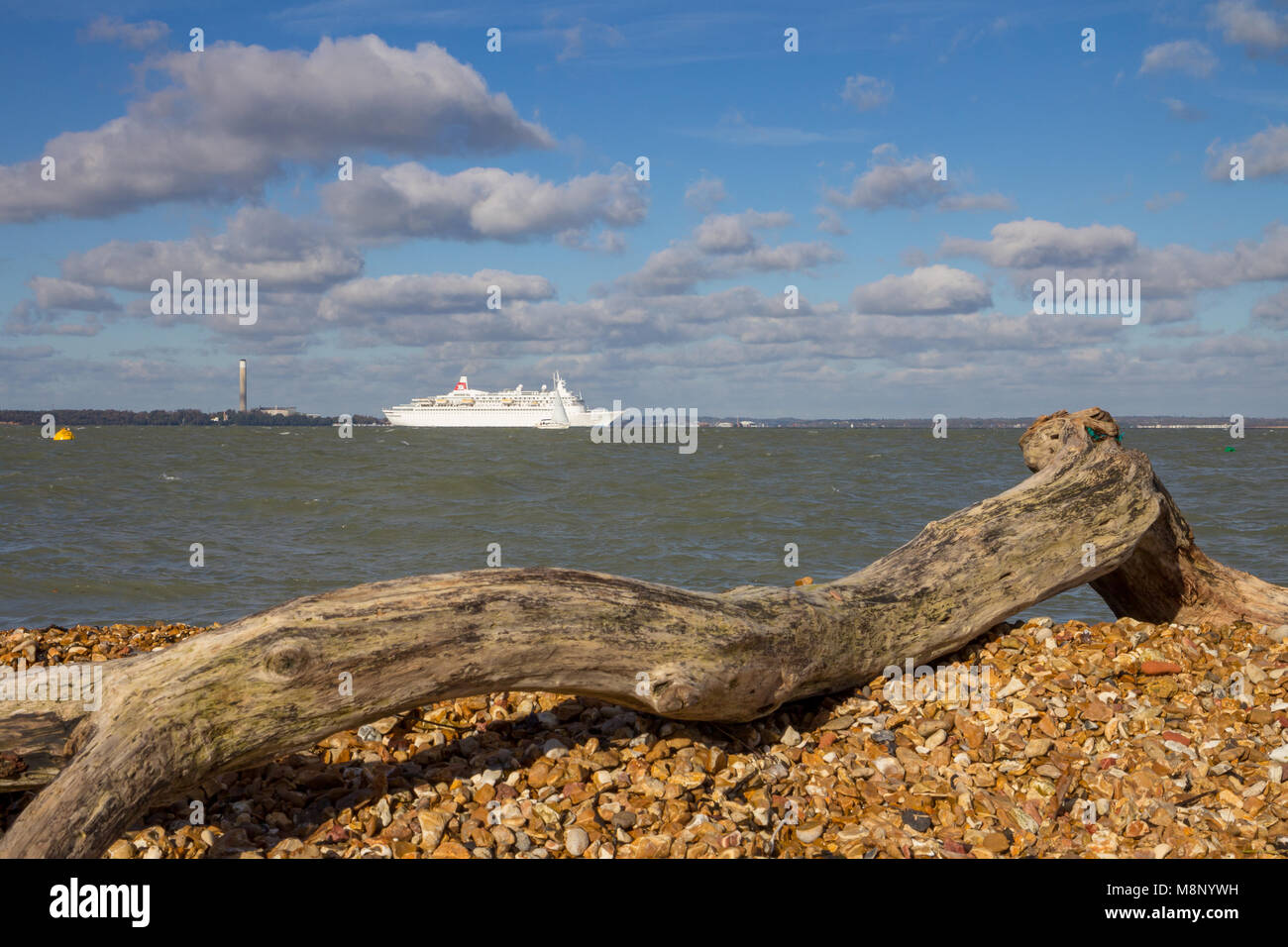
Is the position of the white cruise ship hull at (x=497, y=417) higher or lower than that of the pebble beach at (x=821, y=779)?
higher

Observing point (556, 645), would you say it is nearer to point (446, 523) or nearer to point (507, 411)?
point (446, 523)

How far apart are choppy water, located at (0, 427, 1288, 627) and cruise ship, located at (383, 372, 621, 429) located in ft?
291

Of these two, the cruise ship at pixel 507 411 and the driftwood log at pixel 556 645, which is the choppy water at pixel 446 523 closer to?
the driftwood log at pixel 556 645

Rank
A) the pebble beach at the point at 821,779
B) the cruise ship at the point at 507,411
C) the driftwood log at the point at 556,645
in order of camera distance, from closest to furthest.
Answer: the driftwood log at the point at 556,645 < the pebble beach at the point at 821,779 < the cruise ship at the point at 507,411

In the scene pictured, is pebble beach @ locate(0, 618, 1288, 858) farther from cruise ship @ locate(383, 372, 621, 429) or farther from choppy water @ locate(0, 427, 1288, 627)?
cruise ship @ locate(383, 372, 621, 429)

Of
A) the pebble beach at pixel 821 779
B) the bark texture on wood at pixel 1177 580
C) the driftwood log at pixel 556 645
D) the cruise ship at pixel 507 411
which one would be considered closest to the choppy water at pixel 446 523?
the bark texture on wood at pixel 1177 580

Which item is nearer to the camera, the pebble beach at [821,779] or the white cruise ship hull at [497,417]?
the pebble beach at [821,779]

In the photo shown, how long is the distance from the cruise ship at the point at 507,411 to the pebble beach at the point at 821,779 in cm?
11688

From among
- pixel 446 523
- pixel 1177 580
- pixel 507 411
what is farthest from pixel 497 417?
pixel 1177 580

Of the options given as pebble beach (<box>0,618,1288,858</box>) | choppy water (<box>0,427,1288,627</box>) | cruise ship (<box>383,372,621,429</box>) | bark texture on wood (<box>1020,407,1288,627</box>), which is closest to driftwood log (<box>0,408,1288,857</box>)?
bark texture on wood (<box>1020,407,1288,627</box>)

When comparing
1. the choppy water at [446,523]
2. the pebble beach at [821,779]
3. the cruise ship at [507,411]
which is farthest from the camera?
the cruise ship at [507,411]

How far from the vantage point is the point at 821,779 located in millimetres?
4242

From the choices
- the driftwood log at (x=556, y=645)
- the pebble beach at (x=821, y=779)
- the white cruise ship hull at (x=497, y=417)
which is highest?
the white cruise ship hull at (x=497, y=417)

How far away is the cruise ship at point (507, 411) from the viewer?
122812 millimetres
